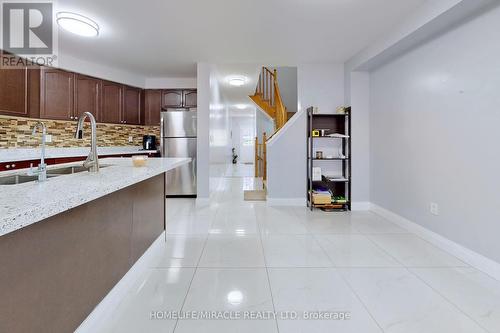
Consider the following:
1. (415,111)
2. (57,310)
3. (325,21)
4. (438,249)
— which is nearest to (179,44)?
(325,21)

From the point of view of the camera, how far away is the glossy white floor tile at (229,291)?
165 cm

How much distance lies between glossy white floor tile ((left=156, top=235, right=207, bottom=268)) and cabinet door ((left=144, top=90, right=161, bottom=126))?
10.7 feet

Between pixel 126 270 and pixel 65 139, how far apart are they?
3669 mm

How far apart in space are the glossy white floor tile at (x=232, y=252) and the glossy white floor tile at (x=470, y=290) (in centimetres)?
135

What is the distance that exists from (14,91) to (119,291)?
11.5ft

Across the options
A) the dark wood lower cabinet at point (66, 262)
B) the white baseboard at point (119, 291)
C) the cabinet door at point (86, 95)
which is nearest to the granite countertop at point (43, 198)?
the dark wood lower cabinet at point (66, 262)

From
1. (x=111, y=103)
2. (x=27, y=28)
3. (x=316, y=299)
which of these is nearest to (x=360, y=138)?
(x=316, y=299)

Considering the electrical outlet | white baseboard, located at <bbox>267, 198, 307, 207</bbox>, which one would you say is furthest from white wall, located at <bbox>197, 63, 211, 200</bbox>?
the electrical outlet

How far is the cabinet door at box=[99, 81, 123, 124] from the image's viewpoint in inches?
186

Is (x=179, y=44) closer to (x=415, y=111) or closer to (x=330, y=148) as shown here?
(x=330, y=148)

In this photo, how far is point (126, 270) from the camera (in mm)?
1805

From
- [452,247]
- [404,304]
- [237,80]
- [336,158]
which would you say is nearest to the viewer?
[404,304]

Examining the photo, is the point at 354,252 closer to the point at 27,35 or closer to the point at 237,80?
the point at 237,80

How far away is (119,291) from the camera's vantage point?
1674 mm
